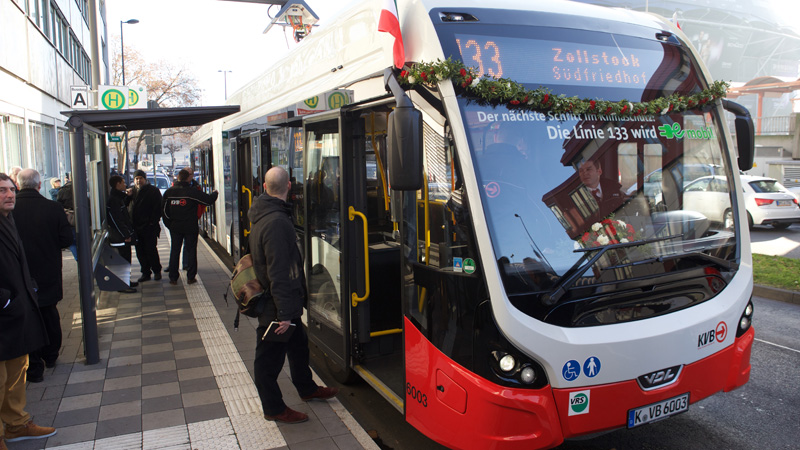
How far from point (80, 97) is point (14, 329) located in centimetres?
989

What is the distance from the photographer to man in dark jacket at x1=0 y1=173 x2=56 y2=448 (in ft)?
12.3

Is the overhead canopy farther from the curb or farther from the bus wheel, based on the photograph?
the curb

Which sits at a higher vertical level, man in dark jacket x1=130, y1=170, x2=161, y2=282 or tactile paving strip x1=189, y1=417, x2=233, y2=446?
man in dark jacket x1=130, y1=170, x2=161, y2=282

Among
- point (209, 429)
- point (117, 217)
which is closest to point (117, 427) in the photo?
point (209, 429)

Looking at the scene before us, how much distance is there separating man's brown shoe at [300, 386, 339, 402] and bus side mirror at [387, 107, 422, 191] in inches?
89.9

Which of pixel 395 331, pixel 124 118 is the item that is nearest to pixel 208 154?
pixel 124 118

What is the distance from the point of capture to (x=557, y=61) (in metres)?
3.50

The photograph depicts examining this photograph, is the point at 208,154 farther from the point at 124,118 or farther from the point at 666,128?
the point at 666,128

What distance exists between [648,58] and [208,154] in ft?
35.7

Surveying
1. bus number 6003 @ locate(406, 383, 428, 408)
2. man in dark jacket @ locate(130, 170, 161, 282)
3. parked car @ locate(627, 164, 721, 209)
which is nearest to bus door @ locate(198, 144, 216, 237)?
man in dark jacket @ locate(130, 170, 161, 282)

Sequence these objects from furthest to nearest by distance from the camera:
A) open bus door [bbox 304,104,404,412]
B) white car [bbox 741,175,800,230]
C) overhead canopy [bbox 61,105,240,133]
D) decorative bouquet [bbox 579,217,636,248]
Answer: white car [bbox 741,175,800,230] < overhead canopy [bbox 61,105,240,133] < open bus door [bbox 304,104,404,412] < decorative bouquet [bbox 579,217,636,248]

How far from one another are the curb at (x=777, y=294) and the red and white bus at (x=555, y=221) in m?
5.16

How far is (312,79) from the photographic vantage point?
18.0 ft

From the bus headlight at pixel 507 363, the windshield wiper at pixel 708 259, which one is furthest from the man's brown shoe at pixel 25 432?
the windshield wiper at pixel 708 259
